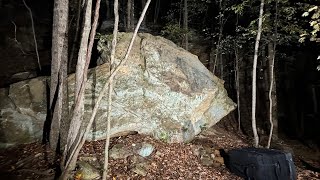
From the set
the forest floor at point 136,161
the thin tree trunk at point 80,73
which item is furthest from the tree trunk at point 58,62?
the thin tree trunk at point 80,73

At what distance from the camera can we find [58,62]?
903 centimetres

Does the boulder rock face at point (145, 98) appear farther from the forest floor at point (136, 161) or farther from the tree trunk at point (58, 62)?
the tree trunk at point (58, 62)

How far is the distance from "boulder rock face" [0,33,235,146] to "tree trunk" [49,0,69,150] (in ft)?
3.78

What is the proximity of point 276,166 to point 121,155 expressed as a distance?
4962 millimetres

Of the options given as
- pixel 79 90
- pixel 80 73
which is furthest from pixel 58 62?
pixel 79 90

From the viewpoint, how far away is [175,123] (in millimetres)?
11078

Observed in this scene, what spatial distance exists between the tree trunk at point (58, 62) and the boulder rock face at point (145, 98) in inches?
45.3

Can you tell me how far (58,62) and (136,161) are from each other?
3919 mm

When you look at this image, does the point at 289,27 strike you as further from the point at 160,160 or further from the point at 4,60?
the point at 4,60

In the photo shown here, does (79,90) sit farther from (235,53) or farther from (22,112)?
(235,53)

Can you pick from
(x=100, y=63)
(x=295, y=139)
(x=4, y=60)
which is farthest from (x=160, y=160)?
(x=4, y=60)

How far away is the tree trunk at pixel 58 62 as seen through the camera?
350 inches

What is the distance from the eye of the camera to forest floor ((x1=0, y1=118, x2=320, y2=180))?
26.9 feet

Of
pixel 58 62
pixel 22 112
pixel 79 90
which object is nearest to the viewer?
pixel 79 90
